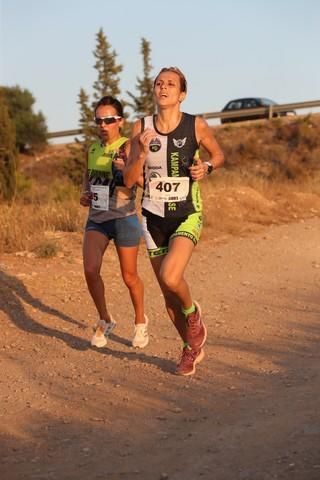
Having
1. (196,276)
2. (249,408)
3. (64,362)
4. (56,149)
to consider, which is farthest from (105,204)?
(56,149)

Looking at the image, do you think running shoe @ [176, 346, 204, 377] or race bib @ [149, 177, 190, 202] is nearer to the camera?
race bib @ [149, 177, 190, 202]

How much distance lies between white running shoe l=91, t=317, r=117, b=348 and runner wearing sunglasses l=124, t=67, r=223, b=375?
1.36 meters

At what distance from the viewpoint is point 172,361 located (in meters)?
7.16

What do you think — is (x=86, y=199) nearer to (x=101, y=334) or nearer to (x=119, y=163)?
(x=119, y=163)

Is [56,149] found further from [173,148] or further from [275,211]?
[173,148]

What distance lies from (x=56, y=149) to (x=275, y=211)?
27.7 meters

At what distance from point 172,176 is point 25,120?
3957cm

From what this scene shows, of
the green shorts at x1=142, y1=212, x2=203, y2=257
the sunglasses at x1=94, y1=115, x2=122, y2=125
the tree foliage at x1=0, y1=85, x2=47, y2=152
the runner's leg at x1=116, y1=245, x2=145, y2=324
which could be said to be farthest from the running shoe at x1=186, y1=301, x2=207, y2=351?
the tree foliage at x1=0, y1=85, x2=47, y2=152

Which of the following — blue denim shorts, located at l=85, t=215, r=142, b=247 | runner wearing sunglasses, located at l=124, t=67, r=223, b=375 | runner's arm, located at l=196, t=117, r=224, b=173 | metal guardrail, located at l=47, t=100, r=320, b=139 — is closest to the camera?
runner wearing sunglasses, located at l=124, t=67, r=223, b=375

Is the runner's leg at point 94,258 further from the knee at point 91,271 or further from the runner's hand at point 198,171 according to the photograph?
the runner's hand at point 198,171

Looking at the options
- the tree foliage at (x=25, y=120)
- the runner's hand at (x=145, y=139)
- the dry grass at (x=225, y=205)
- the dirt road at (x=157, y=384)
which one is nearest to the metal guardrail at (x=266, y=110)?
the dry grass at (x=225, y=205)

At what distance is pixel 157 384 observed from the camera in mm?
6383

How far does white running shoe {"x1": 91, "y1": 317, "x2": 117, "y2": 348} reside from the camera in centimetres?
770

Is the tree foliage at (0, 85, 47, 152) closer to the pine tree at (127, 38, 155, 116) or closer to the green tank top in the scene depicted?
the pine tree at (127, 38, 155, 116)
